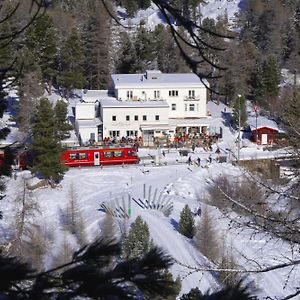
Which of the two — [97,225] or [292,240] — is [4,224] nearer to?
[97,225]

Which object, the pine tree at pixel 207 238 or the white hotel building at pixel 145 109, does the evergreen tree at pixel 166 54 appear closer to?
the white hotel building at pixel 145 109

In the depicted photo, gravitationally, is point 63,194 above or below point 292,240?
below

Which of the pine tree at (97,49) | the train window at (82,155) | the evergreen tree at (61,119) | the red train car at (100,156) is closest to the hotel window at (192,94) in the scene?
the red train car at (100,156)

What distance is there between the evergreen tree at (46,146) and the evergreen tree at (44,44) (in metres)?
4.79

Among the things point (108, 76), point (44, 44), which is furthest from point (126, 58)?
point (44, 44)

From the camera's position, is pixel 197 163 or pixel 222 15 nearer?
pixel 197 163

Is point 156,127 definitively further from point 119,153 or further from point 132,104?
point 119,153

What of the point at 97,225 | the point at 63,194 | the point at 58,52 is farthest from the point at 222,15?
the point at 97,225

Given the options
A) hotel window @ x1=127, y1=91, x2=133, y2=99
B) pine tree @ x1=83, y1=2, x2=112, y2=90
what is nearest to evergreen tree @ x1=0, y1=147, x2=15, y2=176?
hotel window @ x1=127, y1=91, x2=133, y2=99

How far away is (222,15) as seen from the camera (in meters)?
34.4

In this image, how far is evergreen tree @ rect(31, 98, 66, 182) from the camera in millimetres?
15211

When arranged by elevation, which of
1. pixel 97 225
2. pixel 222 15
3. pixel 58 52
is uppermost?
pixel 222 15

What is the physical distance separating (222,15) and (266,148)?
57.0 feet

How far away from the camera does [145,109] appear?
19484mm
